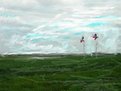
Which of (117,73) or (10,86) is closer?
(10,86)

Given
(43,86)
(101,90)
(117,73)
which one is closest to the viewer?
(101,90)

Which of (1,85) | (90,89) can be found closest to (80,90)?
(90,89)

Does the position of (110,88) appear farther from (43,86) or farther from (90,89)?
(43,86)


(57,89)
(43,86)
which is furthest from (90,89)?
(43,86)

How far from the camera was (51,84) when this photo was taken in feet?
180

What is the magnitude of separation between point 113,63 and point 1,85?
5557 centimetres

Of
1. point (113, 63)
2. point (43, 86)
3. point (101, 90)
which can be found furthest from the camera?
point (113, 63)

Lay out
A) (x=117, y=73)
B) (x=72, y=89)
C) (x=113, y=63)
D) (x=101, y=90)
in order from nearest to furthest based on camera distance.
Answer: (x=101, y=90)
(x=72, y=89)
(x=117, y=73)
(x=113, y=63)

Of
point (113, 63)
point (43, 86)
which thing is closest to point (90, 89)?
point (43, 86)

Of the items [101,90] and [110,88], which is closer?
[101,90]

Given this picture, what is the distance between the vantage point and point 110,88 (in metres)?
49.6

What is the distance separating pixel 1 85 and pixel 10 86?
1747 mm

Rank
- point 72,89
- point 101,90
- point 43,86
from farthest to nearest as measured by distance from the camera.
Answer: point 43,86 < point 72,89 < point 101,90

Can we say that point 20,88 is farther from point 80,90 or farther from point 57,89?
point 80,90
